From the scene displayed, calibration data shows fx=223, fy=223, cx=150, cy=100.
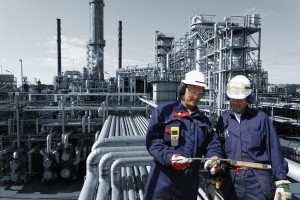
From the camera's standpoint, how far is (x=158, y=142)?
224cm

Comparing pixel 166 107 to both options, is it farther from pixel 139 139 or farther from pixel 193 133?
pixel 139 139

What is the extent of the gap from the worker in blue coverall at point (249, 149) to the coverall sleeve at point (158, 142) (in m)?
0.77

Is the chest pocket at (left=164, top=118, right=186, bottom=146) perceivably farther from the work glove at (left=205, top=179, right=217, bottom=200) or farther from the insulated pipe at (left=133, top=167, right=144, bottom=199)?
the insulated pipe at (left=133, top=167, right=144, bottom=199)

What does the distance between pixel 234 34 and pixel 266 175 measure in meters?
16.6

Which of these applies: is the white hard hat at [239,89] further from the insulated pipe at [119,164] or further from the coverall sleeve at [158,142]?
the insulated pipe at [119,164]

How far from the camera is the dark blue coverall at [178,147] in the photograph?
7.42ft

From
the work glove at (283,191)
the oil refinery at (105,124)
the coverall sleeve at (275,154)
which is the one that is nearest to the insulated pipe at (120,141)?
the oil refinery at (105,124)

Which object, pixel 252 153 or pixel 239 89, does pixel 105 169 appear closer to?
pixel 252 153

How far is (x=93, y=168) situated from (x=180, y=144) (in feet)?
4.78

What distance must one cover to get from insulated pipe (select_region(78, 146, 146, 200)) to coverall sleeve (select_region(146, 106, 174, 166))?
2.98 feet

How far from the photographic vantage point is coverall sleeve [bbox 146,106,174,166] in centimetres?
213

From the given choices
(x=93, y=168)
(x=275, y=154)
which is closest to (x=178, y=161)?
(x=275, y=154)

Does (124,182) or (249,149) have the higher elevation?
(249,149)

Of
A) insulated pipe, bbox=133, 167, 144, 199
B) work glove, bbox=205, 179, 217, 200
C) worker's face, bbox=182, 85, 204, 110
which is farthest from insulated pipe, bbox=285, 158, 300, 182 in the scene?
insulated pipe, bbox=133, 167, 144, 199
